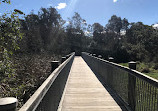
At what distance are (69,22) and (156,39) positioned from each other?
30921mm

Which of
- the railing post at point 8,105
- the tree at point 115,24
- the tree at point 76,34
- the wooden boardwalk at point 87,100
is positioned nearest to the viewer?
the railing post at point 8,105

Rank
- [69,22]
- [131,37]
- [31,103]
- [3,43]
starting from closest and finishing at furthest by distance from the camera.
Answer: [31,103]
[3,43]
[131,37]
[69,22]

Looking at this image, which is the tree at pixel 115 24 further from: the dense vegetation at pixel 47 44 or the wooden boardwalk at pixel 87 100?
the wooden boardwalk at pixel 87 100

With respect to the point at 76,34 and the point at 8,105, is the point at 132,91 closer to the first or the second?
the point at 8,105

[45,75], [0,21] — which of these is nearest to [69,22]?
[45,75]

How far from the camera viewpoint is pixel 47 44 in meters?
28.7

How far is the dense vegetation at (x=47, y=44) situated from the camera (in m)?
3.89

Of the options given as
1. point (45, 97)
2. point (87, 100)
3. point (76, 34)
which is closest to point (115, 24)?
point (76, 34)

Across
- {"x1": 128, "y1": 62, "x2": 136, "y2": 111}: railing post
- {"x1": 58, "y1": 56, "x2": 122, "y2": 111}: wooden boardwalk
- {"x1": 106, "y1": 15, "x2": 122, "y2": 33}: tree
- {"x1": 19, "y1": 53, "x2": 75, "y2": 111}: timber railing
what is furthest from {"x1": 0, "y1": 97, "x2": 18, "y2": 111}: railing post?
{"x1": 106, "y1": 15, "x2": 122, "y2": 33}: tree

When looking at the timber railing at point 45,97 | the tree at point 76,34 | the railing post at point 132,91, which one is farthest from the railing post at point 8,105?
the tree at point 76,34

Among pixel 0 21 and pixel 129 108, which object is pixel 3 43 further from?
pixel 129 108

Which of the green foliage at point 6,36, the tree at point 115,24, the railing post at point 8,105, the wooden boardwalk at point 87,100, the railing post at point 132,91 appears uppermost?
the tree at point 115,24

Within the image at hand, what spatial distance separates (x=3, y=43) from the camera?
12.2ft

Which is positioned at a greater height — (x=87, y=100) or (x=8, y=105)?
(x=8, y=105)
